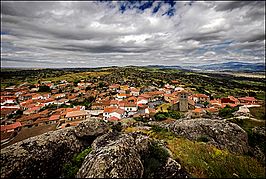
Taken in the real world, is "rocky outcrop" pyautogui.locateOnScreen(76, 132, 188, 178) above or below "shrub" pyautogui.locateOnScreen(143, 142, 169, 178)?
above

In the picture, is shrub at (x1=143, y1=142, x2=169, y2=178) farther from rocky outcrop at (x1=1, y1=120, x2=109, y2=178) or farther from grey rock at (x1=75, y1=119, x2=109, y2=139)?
rocky outcrop at (x1=1, y1=120, x2=109, y2=178)

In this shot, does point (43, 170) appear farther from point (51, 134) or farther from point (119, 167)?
point (119, 167)

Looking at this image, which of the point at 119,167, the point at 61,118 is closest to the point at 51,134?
the point at 119,167

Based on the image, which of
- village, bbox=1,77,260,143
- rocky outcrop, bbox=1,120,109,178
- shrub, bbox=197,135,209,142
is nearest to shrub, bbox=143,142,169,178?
rocky outcrop, bbox=1,120,109,178

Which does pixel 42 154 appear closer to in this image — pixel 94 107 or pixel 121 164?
pixel 121 164

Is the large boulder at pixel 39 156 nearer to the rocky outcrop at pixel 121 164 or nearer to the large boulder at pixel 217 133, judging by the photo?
the rocky outcrop at pixel 121 164

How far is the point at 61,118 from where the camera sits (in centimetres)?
6128

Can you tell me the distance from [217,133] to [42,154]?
15749mm

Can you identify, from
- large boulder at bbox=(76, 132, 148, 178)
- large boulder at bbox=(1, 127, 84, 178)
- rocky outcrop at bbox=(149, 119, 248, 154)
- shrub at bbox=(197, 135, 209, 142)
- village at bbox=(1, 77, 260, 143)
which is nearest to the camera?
large boulder at bbox=(76, 132, 148, 178)

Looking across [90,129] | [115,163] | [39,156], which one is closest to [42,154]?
[39,156]

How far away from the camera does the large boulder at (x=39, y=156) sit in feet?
32.8

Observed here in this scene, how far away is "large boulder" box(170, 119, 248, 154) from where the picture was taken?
53.8 feet

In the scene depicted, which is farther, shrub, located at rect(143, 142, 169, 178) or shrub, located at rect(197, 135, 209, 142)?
shrub, located at rect(197, 135, 209, 142)

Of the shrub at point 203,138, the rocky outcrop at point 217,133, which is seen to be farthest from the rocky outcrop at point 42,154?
the shrub at point 203,138
